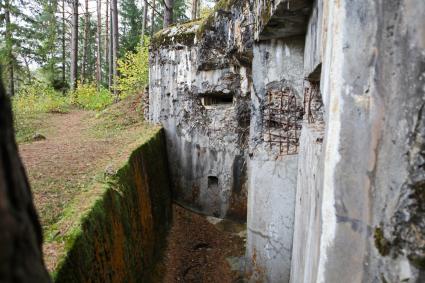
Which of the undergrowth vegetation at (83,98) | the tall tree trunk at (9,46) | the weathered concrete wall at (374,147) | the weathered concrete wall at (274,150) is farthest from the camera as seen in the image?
the tall tree trunk at (9,46)

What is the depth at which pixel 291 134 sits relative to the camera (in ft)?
17.1

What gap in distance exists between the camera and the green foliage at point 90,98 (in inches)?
620

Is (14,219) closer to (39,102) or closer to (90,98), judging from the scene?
(39,102)

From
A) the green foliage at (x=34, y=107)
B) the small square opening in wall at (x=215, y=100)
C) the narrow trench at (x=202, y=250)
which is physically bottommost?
the narrow trench at (x=202, y=250)

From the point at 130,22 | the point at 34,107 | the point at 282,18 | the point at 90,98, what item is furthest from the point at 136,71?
the point at 130,22

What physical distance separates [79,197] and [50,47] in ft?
59.3

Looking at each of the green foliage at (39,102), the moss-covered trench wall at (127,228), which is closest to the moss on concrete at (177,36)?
the moss-covered trench wall at (127,228)

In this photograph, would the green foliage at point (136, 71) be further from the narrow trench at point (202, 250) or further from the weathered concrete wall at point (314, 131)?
the narrow trench at point (202, 250)

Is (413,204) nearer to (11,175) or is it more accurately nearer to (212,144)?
(11,175)

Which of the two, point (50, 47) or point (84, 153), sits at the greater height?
point (50, 47)

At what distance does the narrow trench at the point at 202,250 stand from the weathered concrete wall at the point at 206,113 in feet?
1.16

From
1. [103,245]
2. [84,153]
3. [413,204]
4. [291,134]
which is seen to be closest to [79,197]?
[103,245]

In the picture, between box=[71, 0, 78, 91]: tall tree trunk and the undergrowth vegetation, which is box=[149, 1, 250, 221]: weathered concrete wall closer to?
the undergrowth vegetation

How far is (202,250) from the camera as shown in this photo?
281 inches
